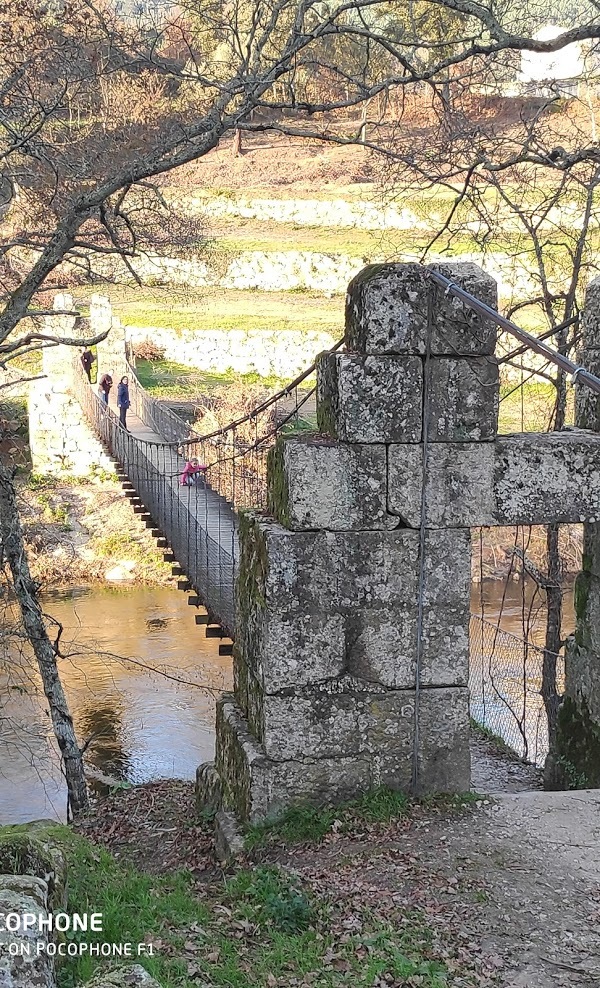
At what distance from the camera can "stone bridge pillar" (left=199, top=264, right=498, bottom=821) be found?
3.44 metres

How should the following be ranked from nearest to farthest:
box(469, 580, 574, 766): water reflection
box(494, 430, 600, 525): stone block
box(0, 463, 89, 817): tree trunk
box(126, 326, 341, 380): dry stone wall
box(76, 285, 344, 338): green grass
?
box(494, 430, 600, 525): stone block
box(0, 463, 89, 817): tree trunk
box(469, 580, 574, 766): water reflection
box(126, 326, 341, 380): dry stone wall
box(76, 285, 344, 338): green grass

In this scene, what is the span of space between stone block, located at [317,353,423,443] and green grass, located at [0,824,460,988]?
4.85 ft

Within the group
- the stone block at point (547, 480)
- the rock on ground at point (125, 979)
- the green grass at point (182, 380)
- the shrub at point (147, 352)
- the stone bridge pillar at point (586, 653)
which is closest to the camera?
the rock on ground at point (125, 979)

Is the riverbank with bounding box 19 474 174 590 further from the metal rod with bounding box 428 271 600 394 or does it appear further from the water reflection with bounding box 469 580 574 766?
the metal rod with bounding box 428 271 600 394

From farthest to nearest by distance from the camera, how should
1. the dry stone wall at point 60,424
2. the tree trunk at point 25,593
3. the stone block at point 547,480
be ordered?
1. the dry stone wall at point 60,424
2. the tree trunk at point 25,593
3. the stone block at point 547,480

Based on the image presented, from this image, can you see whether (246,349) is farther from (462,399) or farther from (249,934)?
(249,934)

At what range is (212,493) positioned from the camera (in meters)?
10.1

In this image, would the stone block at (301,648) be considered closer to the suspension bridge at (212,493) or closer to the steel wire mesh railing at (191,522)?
the suspension bridge at (212,493)

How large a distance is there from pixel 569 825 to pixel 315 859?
877 millimetres

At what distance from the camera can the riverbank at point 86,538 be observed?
46.4 feet

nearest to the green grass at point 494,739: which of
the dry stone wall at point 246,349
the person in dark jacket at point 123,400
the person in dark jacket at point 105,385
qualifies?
the person in dark jacket at point 123,400

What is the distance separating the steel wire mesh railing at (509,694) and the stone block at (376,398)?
3002mm

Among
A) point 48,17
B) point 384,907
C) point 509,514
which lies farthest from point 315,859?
point 48,17

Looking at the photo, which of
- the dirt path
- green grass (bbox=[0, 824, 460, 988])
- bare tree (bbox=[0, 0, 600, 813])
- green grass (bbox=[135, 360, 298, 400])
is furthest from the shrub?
green grass (bbox=[0, 824, 460, 988])
